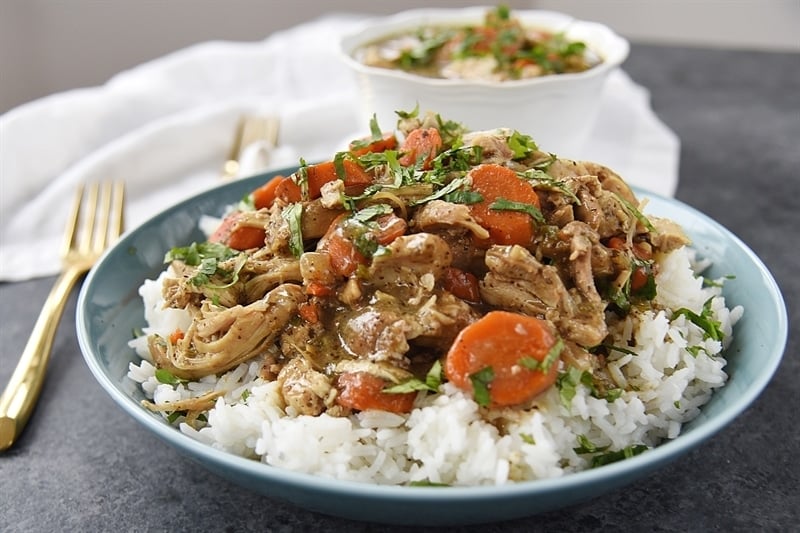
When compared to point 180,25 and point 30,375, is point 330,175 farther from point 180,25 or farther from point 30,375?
point 180,25

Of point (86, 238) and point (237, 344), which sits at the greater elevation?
point (237, 344)

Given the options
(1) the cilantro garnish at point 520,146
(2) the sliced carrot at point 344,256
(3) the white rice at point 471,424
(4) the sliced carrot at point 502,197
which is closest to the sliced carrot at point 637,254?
(3) the white rice at point 471,424

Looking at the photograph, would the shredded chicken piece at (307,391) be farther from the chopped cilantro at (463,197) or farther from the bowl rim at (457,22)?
the bowl rim at (457,22)

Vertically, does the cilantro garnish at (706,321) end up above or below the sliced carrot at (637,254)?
below

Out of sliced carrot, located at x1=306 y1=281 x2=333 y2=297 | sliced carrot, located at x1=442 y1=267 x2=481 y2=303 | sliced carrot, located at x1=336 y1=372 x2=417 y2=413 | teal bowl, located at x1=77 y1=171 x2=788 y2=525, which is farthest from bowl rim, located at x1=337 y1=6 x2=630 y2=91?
sliced carrot, located at x1=336 y1=372 x2=417 y2=413

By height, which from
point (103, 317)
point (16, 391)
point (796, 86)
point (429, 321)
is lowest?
point (796, 86)

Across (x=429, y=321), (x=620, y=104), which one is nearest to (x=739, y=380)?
(x=429, y=321)

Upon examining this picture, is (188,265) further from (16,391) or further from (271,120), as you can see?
(271,120)
